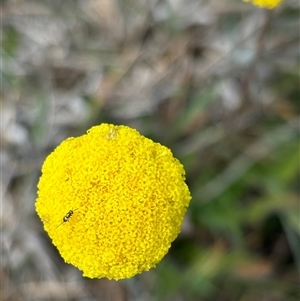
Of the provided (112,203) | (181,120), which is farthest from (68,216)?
(181,120)

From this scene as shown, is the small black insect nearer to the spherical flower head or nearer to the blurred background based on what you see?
the spherical flower head

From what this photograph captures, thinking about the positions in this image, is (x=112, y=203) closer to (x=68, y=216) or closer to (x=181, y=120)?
(x=68, y=216)

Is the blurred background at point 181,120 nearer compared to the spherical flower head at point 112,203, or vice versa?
the spherical flower head at point 112,203

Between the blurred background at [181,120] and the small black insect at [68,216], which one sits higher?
the small black insect at [68,216]

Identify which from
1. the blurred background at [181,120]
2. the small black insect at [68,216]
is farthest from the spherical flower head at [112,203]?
the blurred background at [181,120]

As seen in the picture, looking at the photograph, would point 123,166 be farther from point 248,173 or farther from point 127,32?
point 127,32

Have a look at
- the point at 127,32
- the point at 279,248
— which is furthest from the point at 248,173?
the point at 127,32

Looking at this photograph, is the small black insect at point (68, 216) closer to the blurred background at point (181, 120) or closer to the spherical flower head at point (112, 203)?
the spherical flower head at point (112, 203)
